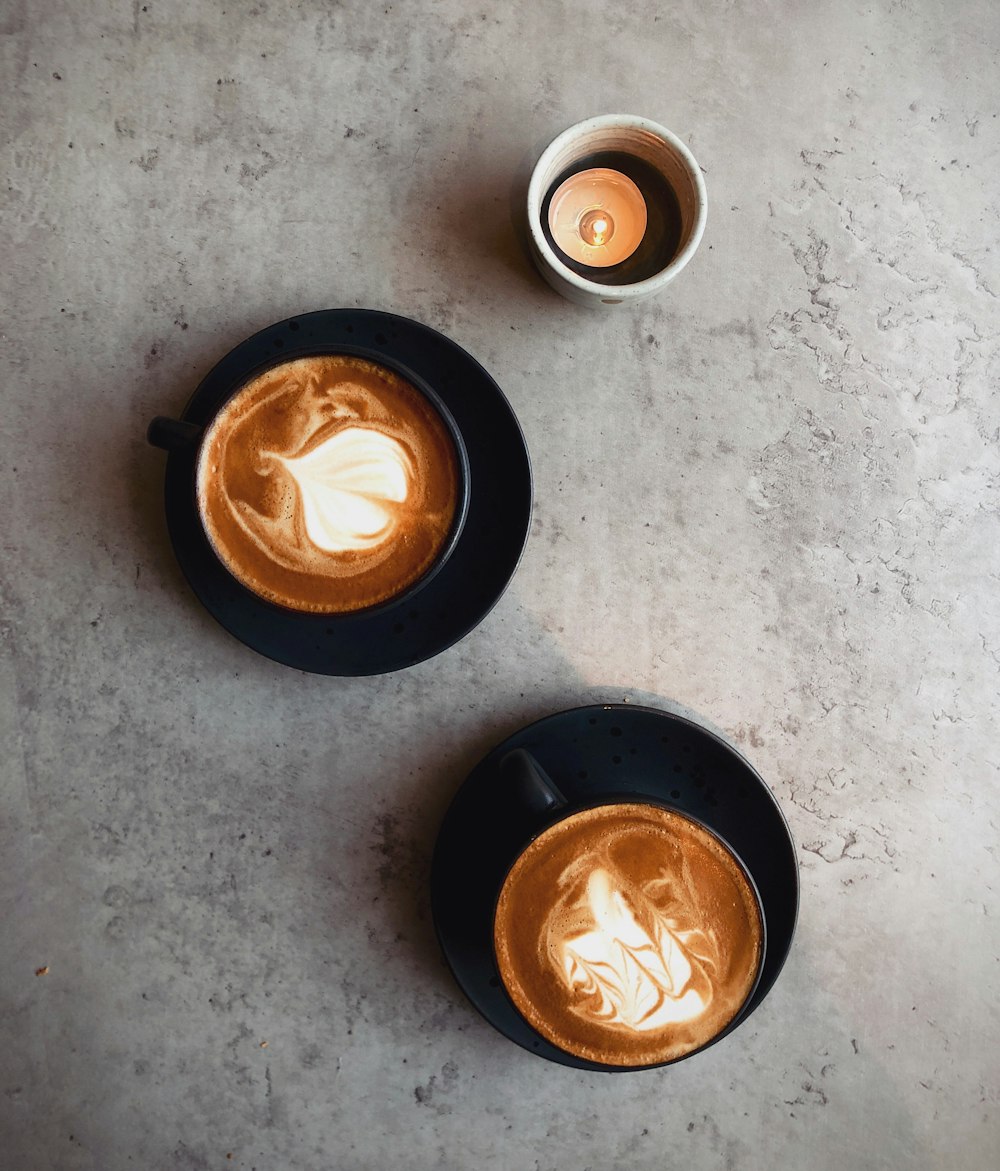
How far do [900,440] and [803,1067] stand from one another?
3.97ft

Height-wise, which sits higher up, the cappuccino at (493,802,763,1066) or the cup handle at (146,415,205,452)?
the cup handle at (146,415,205,452)

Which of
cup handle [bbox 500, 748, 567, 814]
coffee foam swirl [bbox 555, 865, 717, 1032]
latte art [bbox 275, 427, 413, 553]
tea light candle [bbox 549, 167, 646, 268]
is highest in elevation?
tea light candle [bbox 549, 167, 646, 268]

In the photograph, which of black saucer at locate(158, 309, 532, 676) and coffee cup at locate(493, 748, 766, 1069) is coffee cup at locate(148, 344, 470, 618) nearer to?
black saucer at locate(158, 309, 532, 676)

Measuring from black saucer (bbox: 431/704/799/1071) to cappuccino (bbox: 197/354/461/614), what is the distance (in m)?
0.38

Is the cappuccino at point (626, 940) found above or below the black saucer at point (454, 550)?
below

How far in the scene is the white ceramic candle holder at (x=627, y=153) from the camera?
4.32 ft

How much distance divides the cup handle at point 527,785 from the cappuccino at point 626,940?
5 centimetres

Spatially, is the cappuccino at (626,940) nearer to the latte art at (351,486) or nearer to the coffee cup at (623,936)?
the coffee cup at (623,936)

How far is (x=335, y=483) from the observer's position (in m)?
1.27

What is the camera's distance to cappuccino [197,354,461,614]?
126 cm

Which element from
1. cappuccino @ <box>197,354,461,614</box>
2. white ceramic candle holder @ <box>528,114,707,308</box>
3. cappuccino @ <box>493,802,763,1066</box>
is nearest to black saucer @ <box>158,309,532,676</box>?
cappuccino @ <box>197,354,461,614</box>

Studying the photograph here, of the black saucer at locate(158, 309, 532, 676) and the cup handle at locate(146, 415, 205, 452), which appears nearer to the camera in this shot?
the cup handle at locate(146, 415, 205, 452)

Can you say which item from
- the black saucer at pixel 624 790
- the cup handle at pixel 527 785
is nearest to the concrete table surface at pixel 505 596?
the black saucer at pixel 624 790

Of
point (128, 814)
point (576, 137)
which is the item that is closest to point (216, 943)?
point (128, 814)
